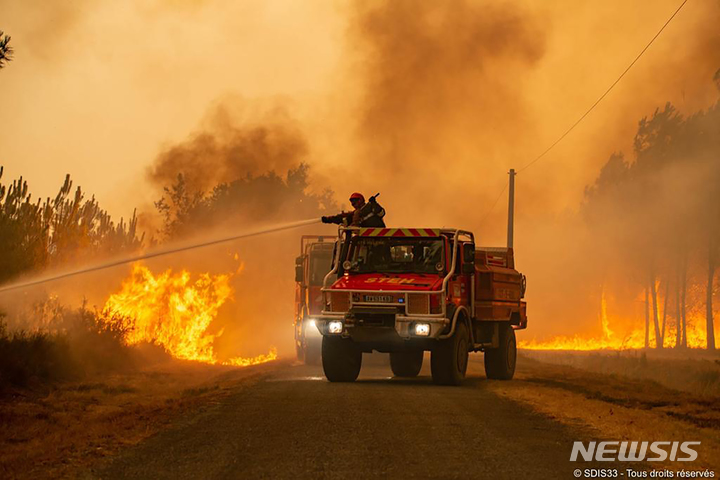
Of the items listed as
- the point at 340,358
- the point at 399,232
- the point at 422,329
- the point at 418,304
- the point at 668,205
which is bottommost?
the point at 340,358

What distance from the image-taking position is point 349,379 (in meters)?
19.0

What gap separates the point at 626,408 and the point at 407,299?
4323mm

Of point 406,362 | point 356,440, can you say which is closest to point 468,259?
point 406,362

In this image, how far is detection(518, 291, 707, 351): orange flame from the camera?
63.7 metres

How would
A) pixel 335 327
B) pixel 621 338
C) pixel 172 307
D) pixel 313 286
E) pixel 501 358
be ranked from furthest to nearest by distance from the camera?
pixel 621 338, pixel 172 307, pixel 313 286, pixel 501 358, pixel 335 327

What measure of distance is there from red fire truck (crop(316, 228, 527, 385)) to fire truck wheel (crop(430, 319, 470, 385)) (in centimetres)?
2

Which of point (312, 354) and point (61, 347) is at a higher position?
point (61, 347)

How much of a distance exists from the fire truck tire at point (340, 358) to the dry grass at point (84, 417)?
2184mm

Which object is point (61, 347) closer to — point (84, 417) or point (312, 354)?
point (312, 354)

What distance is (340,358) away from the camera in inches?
734

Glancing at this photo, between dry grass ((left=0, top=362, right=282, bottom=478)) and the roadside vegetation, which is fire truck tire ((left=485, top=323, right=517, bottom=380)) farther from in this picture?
the roadside vegetation

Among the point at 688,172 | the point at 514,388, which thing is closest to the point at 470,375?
the point at 514,388

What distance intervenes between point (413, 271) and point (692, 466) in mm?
8885

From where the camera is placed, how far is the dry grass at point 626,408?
12.4 metres
